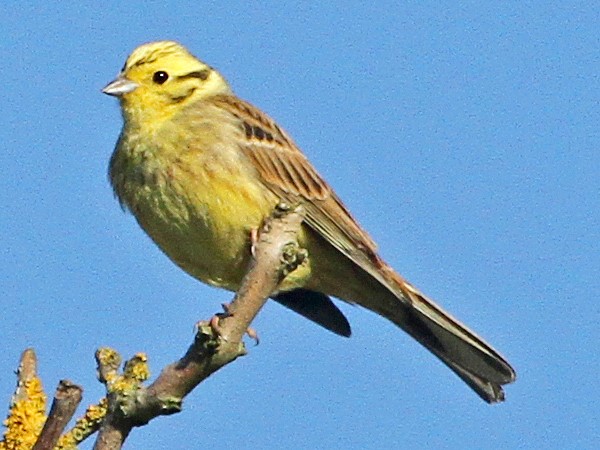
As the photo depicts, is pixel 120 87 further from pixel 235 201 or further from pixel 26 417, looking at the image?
pixel 26 417

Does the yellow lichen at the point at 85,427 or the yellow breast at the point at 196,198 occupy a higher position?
the yellow breast at the point at 196,198

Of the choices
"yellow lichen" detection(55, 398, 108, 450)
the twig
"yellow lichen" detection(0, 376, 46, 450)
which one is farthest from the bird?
the twig

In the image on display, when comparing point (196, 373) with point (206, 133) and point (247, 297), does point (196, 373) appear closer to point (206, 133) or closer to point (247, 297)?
point (247, 297)

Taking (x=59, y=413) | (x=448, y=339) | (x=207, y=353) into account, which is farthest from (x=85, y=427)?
(x=448, y=339)

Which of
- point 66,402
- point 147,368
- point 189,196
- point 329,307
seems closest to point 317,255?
point 329,307

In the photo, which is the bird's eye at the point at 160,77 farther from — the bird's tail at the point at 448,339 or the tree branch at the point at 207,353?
the tree branch at the point at 207,353

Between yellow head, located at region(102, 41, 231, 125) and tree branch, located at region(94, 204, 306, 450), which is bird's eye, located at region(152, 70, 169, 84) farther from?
tree branch, located at region(94, 204, 306, 450)

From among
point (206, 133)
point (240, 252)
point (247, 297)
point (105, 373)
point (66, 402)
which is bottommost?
point (66, 402)

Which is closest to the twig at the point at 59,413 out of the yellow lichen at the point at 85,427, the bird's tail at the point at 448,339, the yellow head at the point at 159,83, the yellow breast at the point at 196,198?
the yellow lichen at the point at 85,427
